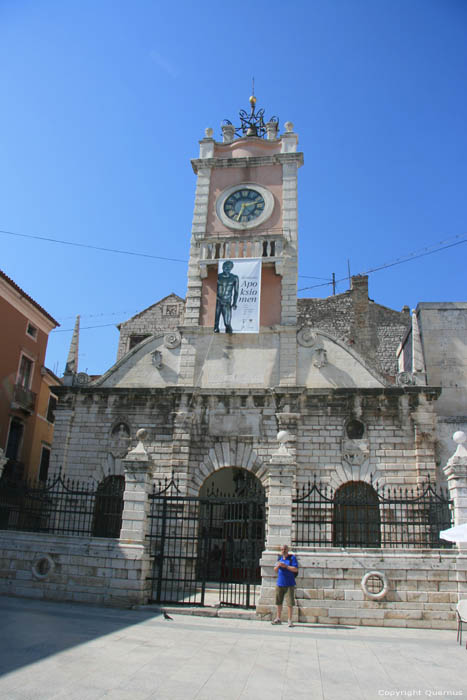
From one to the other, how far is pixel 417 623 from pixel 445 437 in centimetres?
845

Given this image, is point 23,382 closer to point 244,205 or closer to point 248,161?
point 244,205

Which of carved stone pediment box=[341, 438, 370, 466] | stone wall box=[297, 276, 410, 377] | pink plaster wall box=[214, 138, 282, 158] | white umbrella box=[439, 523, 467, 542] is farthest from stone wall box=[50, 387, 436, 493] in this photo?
stone wall box=[297, 276, 410, 377]

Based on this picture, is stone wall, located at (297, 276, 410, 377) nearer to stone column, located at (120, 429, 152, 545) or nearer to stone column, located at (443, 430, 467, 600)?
stone column, located at (443, 430, 467, 600)

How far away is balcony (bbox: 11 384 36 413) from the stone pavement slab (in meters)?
14.0

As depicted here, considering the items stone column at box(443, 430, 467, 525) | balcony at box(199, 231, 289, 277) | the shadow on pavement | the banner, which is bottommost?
the shadow on pavement

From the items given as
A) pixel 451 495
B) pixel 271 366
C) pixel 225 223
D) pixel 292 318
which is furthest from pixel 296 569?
pixel 225 223

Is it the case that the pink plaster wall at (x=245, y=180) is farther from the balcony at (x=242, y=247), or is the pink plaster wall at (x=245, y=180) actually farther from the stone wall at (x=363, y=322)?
the stone wall at (x=363, y=322)

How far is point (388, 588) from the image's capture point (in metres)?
10.9

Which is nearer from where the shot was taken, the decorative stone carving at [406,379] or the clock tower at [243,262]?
the decorative stone carving at [406,379]

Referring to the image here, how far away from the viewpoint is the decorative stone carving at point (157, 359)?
19.8 metres

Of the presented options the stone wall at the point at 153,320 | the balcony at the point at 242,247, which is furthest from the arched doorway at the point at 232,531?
the stone wall at the point at 153,320

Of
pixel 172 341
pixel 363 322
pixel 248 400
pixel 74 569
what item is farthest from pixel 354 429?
pixel 363 322

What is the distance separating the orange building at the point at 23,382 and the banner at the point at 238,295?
9523 millimetres

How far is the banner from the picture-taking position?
19.3 metres
